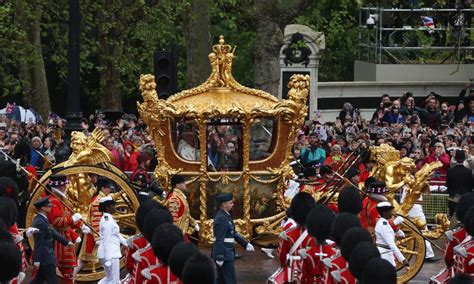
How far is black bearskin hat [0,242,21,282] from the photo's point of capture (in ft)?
55.6

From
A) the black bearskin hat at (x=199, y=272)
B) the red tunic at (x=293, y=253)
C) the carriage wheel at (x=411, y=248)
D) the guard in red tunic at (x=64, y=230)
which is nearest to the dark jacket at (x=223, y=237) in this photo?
the red tunic at (x=293, y=253)

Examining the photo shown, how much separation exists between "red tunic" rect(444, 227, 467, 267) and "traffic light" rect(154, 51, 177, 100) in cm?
770

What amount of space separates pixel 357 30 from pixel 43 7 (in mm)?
7785

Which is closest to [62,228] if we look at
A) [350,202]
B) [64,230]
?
[64,230]

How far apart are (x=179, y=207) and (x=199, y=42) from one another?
11.8 metres

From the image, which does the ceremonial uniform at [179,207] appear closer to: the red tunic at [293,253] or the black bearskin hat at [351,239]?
the red tunic at [293,253]

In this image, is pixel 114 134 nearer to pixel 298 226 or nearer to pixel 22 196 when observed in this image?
pixel 22 196

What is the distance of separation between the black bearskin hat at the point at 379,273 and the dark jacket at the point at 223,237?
13.8 ft

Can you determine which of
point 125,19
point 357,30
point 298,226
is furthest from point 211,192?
point 357,30

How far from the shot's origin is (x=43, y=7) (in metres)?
38.8

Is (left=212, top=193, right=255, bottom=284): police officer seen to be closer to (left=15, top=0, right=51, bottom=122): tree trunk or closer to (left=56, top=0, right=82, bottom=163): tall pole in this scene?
(left=56, top=0, right=82, bottom=163): tall pole

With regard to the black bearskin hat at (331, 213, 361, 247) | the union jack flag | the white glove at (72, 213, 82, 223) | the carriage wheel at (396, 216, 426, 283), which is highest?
the union jack flag

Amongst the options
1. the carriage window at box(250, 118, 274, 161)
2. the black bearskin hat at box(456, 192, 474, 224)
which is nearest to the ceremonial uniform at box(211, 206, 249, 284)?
the black bearskin hat at box(456, 192, 474, 224)

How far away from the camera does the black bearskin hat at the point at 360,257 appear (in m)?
17.1
